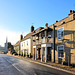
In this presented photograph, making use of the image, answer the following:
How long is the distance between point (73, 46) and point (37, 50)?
1370 centimetres

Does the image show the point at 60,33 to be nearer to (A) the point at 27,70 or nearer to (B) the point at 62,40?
(B) the point at 62,40

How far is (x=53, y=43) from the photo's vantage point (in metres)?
21.1

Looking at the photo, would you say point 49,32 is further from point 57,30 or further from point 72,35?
point 72,35

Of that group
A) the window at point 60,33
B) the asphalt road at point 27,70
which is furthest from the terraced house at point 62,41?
the asphalt road at point 27,70

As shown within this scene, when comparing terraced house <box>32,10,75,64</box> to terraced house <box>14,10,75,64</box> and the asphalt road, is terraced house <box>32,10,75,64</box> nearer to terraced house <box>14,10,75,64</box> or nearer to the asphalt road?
terraced house <box>14,10,75,64</box>

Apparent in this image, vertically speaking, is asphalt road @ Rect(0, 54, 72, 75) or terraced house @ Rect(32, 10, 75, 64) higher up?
terraced house @ Rect(32, 10, 75, 64)

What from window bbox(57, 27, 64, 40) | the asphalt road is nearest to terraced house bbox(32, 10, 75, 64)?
window bbox(57, 27, 64, 40)

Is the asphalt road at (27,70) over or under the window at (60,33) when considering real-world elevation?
under

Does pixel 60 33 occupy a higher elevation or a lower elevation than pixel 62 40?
higher

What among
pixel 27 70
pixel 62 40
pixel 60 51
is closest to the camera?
pixel 27 70

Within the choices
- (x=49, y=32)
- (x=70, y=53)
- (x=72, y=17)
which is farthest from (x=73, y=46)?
(x=49, y=32)

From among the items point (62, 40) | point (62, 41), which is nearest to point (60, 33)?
point (62, 40)

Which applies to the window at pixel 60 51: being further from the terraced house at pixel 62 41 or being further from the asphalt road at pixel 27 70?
the asphalt road at pixel 27 70

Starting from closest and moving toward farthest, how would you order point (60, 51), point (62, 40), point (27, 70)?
1. point (27, 70)
2. point (62, 40)
3. point (60, 51)
